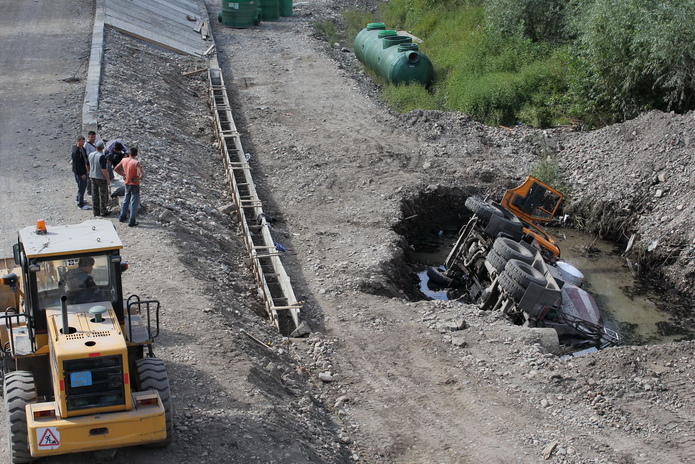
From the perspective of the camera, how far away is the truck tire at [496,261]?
1451 cm

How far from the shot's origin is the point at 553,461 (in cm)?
994

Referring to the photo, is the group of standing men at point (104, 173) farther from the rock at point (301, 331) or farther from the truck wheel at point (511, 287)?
the truck wheel at point (511, 287)

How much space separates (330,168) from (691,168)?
8.62 m

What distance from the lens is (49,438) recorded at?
7.41 meters

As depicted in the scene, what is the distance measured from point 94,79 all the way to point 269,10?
15.9 metres

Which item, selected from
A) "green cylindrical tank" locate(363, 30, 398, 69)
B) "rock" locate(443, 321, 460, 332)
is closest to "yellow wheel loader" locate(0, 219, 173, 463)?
"rock" locate(443, 321, 460, 332)

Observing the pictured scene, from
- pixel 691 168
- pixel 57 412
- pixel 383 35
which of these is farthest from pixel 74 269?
pixel 383 35

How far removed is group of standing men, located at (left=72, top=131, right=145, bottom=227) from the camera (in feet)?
44.3

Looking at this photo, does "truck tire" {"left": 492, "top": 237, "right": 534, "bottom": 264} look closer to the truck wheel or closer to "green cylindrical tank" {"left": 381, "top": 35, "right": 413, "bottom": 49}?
the truck wheel

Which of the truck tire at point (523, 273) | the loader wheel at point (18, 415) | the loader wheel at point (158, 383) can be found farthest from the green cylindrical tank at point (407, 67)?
the loader wheel at point (18, 415)

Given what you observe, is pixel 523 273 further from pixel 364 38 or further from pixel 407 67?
pixel 364 38

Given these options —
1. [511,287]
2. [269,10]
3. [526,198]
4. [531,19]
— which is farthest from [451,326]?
[269,10]

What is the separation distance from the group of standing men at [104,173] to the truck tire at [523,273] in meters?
6.75

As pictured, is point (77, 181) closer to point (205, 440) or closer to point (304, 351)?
point (304, 351)
